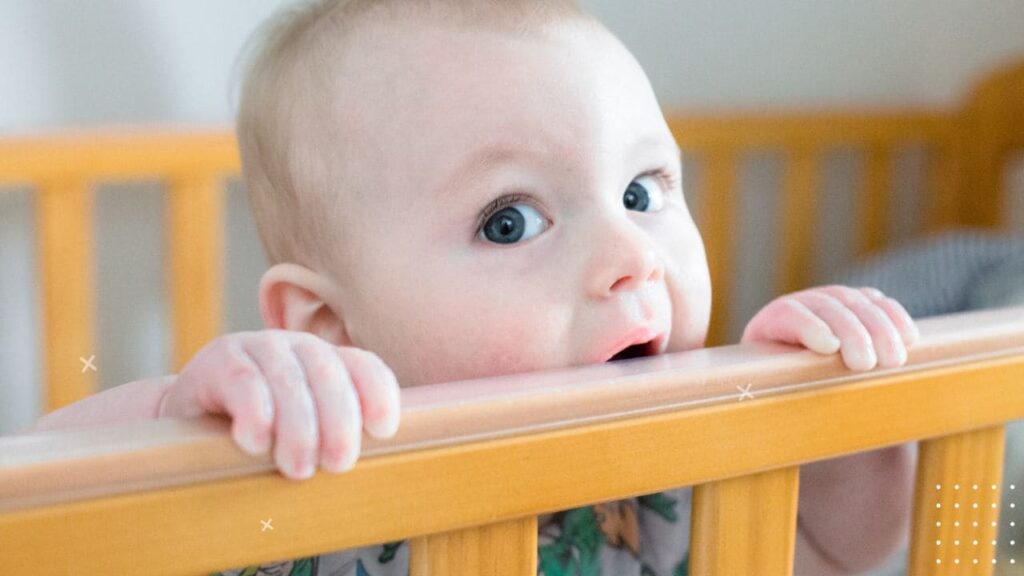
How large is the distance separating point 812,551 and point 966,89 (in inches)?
43.0

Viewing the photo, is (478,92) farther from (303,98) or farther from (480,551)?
(480,551)

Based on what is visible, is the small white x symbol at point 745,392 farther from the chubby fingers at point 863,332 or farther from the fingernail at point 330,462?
the fingernail at point 330,462

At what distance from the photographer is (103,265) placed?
1.16 m

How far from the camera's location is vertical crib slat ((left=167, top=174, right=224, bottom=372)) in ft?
3.63

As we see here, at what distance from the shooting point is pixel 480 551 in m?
0.45

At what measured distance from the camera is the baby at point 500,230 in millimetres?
585

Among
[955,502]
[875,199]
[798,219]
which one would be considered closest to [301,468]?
[955,502]

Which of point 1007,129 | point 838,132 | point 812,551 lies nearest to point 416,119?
point 812,551

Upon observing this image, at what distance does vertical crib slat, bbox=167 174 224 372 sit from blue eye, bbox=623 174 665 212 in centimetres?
58

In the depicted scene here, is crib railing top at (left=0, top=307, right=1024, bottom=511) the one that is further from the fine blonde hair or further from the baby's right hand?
the fine blonde hair

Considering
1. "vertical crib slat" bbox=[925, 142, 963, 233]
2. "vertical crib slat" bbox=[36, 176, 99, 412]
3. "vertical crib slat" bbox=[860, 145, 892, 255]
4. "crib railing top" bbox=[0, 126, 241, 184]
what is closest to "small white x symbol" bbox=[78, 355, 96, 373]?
"vertical crib slat" bbox=[36, 176, 99, 412]

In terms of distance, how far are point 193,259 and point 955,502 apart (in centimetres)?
76

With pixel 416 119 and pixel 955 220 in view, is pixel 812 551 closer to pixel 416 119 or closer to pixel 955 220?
pixel 416 119

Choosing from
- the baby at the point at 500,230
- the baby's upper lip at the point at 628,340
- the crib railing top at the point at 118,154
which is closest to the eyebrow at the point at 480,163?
the baby at the point at 500,230
